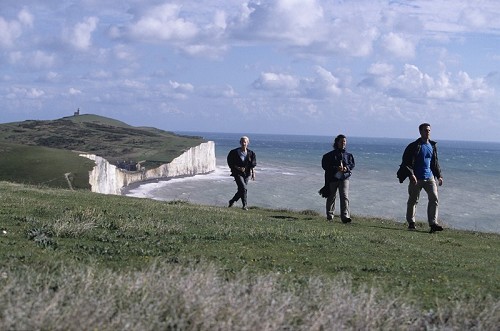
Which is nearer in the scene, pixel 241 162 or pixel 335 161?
pixel 335 161

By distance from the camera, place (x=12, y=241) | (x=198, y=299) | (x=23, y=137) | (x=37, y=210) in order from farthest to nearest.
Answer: (x=23, y=137) → (x=37, y=210) → (x=12, y=241) → (x=198, y=299)

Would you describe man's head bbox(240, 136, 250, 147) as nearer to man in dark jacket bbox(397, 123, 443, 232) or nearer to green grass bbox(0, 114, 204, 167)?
man in dark jacket bbox(397, 123, 443, 232)

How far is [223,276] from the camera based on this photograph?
8.58 metres

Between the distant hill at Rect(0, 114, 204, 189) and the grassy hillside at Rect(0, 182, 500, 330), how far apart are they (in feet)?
135

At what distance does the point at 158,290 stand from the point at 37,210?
7.86 metres

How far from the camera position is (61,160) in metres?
63.5

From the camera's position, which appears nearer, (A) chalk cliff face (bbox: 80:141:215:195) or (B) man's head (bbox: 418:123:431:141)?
(B) man's head (bbox: 418:123:431:141)

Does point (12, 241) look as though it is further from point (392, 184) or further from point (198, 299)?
point (392, 184)

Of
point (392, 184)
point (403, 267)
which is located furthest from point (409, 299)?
point (392, 184)

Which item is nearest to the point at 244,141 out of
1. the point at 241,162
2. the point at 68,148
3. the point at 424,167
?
the point at 241,162

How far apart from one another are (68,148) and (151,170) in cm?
2252

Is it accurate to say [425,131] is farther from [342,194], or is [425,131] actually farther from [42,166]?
[42,166]

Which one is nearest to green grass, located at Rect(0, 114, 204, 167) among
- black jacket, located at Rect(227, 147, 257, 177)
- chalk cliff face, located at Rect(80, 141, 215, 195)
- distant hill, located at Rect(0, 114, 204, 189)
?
distant hill, located at Rect(0, 114, 204, 189)

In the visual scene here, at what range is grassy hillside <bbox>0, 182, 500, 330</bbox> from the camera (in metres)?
6.77
